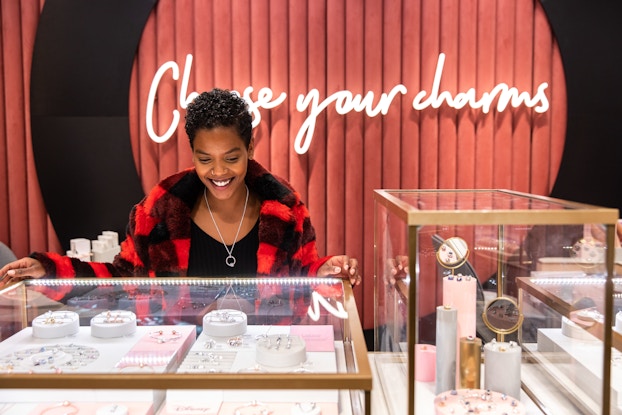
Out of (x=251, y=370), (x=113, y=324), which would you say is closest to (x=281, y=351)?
(x=251, y=370)

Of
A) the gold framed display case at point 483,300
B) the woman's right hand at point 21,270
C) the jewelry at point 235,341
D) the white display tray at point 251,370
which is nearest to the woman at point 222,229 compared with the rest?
the woman's right hand at point 21,270

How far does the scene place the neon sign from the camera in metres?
3.69

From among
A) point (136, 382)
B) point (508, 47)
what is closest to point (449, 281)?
point (136, 382)

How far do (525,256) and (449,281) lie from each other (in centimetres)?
26

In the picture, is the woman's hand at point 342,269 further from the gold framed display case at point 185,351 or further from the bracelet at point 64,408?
the bracelet at point 64,408

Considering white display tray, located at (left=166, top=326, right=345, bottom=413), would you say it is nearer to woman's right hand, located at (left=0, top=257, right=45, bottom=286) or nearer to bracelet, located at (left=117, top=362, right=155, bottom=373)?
bracelet, located at (left=117, top=362, right=155, bottom=373)

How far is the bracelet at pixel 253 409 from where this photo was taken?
103cm

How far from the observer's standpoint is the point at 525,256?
147 centimetres

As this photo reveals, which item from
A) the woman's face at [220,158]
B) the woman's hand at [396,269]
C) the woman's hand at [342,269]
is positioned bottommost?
the woman's hand at [342,269]

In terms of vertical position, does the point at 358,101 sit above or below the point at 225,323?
above

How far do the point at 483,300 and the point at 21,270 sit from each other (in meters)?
1.33

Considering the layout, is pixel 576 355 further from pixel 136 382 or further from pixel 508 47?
pixel 508 47

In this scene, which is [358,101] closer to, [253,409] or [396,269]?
[396,269]

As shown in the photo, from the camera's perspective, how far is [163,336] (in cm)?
121
